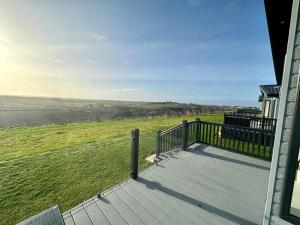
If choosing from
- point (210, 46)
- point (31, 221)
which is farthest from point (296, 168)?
point (210, 46)

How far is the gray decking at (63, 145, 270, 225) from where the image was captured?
8.94ft

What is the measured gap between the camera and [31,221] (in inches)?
75.6

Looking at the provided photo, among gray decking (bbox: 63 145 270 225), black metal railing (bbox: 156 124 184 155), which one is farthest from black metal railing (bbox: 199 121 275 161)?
black metal railing (bbox: 156 124 184 155)

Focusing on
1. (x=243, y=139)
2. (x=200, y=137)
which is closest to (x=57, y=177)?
(x=200, y=137)

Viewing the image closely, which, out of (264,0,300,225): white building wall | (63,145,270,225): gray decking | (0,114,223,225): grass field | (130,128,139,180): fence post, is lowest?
(0,114,223,225): grass field

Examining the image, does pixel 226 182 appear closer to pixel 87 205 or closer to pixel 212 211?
pixel 212 211

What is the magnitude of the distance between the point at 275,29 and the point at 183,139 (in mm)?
3932

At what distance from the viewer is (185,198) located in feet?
10.6

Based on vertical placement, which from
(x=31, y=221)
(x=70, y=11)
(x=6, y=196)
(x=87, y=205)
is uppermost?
(x=70, y=11)

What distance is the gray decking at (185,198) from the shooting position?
2.72 metres

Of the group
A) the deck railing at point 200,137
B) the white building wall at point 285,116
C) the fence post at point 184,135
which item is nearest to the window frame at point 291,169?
the white building wall at point 285,116

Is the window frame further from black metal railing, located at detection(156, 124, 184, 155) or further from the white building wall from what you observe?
black metal railing, located at detection(156, 124, 184, 155)

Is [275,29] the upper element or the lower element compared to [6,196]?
upper

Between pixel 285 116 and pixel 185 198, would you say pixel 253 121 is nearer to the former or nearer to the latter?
pixel 185 198
